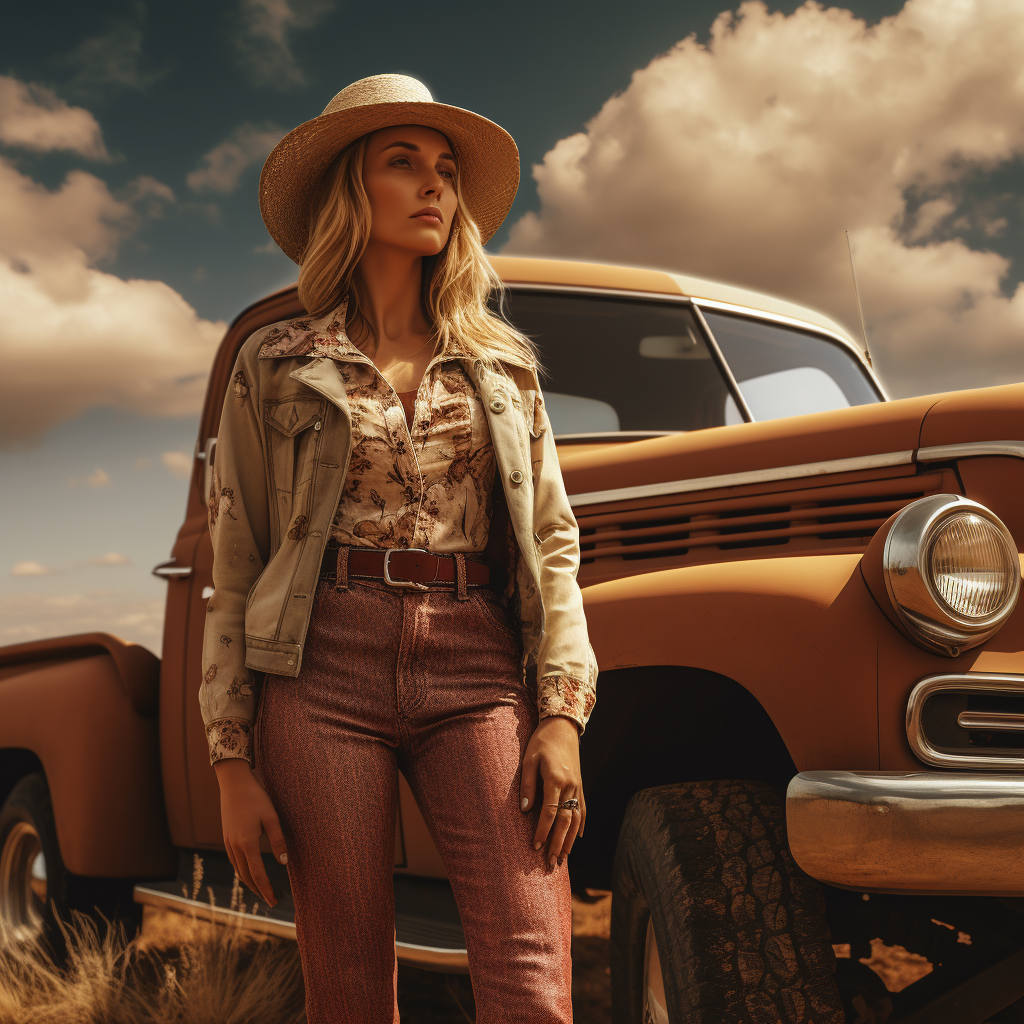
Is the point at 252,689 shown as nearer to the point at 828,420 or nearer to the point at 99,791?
the point at 828,420

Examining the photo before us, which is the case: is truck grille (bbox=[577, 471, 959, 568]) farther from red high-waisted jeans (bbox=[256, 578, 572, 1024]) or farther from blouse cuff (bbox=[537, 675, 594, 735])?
red high-waisted jeans (bbox=[256, 578, 572, 1024])

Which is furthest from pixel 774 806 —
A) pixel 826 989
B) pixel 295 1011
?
pixel 295 1011

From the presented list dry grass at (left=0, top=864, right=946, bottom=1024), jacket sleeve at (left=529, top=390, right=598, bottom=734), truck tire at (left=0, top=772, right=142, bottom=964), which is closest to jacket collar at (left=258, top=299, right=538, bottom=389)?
jacket sleeve at (left=529, top=390, right=598, bottom=734)

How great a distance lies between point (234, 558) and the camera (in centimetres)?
160

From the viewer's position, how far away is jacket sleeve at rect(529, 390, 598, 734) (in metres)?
1.54

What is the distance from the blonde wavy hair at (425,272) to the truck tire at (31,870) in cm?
272

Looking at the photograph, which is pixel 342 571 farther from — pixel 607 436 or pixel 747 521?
pixel 607 436

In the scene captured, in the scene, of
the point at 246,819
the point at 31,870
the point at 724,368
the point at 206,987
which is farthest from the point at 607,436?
the point at 31,870

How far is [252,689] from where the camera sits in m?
1.56

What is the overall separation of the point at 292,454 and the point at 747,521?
43.2 inches

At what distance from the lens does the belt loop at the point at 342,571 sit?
5.01 ft

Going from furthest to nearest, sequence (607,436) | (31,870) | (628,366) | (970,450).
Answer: (31,870)
(628,366)
(607,436)
(970,450)

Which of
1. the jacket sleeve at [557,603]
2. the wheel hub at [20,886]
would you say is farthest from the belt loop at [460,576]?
the wheel hub at [20,886]

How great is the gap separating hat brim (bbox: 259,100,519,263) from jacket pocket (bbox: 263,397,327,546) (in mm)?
481
